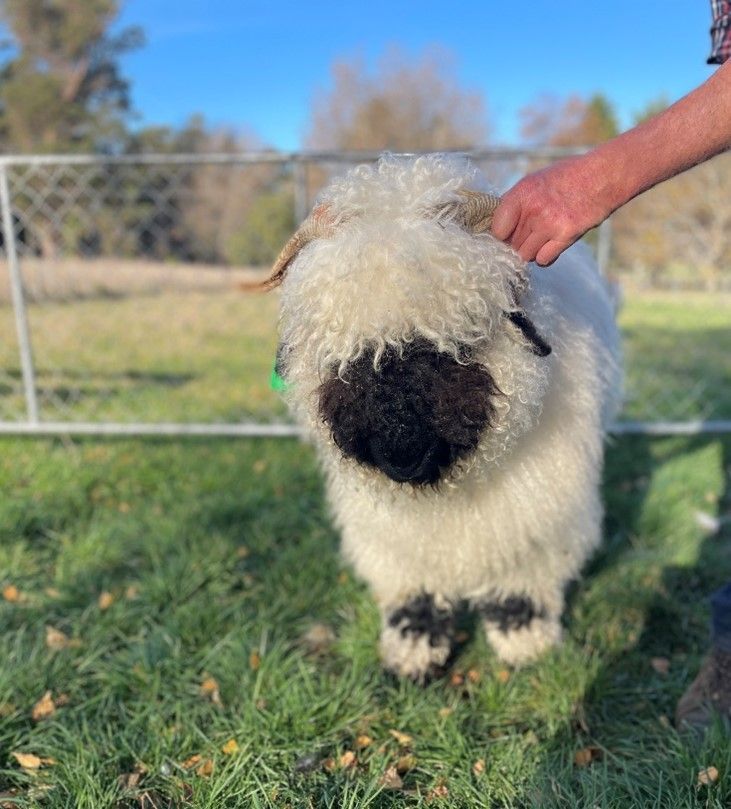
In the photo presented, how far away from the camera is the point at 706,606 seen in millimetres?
3168

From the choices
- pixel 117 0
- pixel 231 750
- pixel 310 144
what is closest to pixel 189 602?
pixel 231 750

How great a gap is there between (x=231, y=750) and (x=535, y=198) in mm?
1986

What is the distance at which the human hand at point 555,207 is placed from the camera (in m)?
1.89

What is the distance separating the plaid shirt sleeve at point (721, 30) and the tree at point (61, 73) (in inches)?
1006

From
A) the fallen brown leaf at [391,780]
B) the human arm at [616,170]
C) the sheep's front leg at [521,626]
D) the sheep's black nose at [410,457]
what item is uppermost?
the human arm at [616,170]

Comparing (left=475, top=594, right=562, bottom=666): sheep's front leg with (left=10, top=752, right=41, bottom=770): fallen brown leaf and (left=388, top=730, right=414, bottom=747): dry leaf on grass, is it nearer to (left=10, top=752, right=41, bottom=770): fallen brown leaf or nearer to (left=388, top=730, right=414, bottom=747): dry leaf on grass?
(left=388, top=730, right=414, bottom=747): dry leaf on grass

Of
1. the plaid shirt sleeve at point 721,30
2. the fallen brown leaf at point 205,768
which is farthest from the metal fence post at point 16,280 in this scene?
the plaid shirt sleeve at point 721,30

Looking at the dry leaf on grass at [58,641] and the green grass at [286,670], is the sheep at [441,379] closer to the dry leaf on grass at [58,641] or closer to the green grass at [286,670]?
the green grass at [286,670]

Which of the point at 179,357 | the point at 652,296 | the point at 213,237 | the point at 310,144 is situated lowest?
the point at 179,357

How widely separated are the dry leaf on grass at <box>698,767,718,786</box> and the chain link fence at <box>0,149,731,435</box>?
2.92 metres

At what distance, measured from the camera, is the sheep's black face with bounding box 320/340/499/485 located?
1.81 metres

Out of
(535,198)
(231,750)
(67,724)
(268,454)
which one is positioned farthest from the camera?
(268,454)

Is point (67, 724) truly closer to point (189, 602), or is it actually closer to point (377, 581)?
point (189, 602)

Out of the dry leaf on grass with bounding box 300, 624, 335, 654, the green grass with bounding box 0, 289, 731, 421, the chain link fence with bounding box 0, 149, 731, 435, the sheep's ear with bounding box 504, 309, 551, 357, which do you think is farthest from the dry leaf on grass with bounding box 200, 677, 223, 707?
the green grass with bounding box 0, 289, 731, 421
